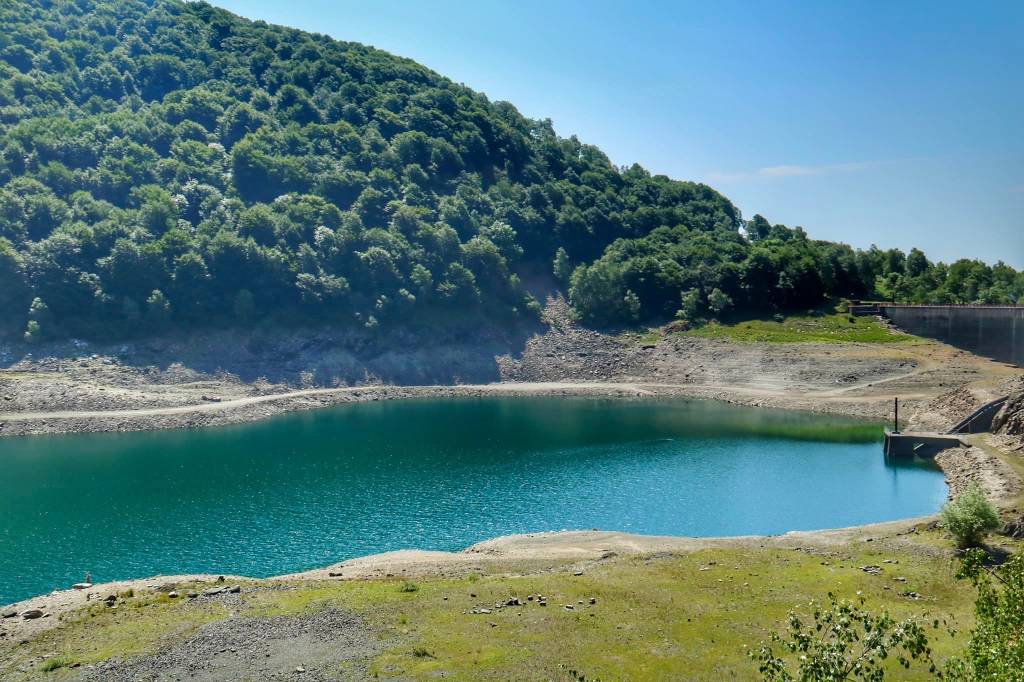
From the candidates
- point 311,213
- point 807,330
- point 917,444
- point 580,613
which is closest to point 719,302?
point 807,330

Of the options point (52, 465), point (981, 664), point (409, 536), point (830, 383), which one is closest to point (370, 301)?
point (52, 465)

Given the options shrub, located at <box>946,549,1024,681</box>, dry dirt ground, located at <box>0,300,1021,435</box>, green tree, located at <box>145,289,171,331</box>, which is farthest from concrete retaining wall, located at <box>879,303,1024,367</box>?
green tree, located at <box>145,289,171,331</box>

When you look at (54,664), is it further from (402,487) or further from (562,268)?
(562,268)

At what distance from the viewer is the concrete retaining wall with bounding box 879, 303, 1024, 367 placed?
110 m

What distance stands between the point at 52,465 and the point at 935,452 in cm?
8861

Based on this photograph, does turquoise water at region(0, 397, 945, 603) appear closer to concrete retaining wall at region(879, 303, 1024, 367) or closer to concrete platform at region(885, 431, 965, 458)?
concrete platform at region(885, 431, 965, 458)

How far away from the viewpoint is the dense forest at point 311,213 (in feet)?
423

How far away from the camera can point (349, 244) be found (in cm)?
14312

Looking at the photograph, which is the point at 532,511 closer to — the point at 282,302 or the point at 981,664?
the point at 981,664

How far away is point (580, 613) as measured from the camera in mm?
Result: 38031

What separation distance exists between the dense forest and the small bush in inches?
3827

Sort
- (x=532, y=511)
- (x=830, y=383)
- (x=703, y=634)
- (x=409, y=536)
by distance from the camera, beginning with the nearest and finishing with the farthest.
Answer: (x=703, y=634) < (x=409, y=536) < (x=532, y=511) < (x=830, y=383)

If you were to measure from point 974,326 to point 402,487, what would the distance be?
91.6 meters

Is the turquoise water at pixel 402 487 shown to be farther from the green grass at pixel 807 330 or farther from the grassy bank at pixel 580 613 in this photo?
the green grass at pixel 807 330
